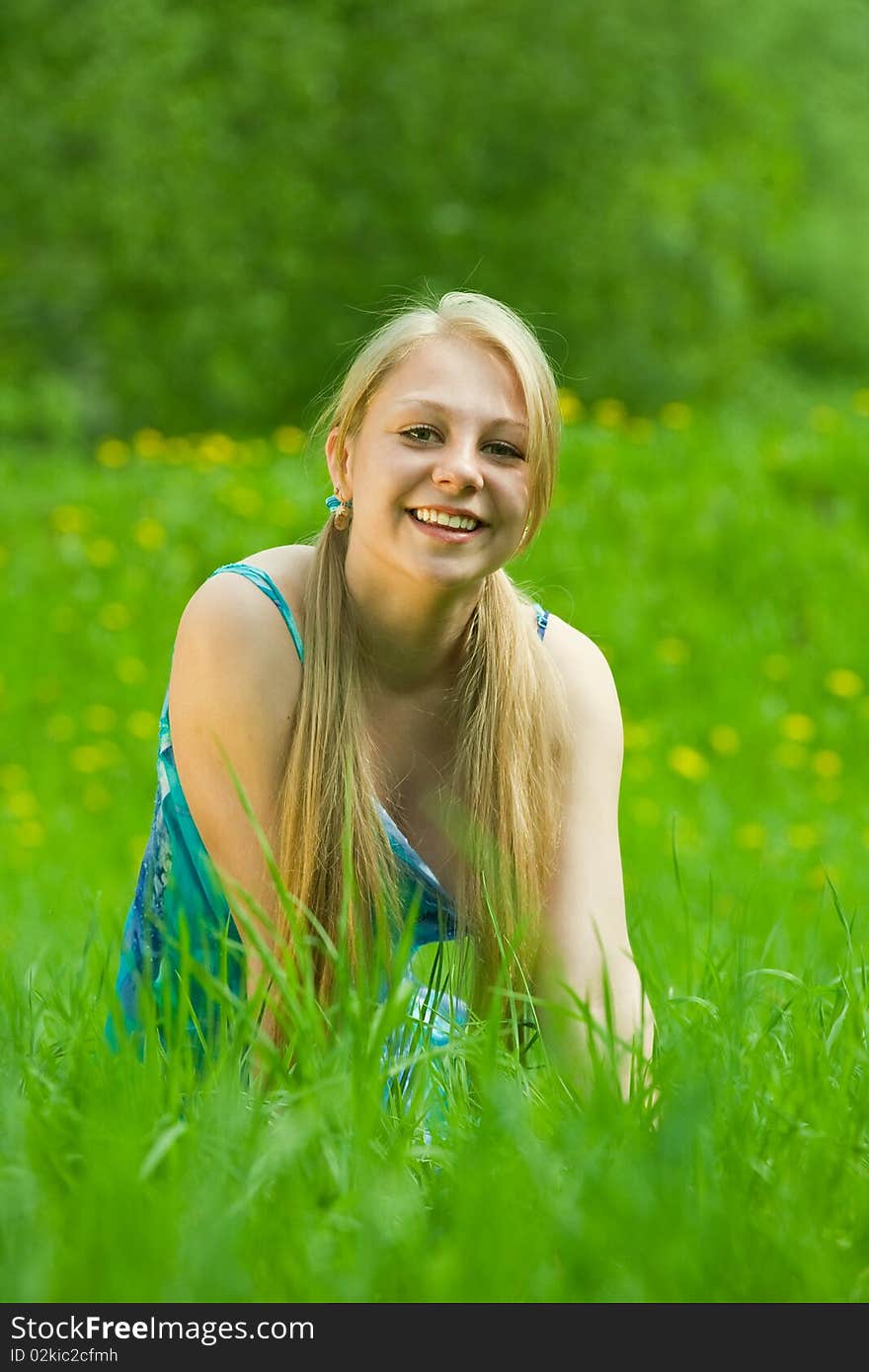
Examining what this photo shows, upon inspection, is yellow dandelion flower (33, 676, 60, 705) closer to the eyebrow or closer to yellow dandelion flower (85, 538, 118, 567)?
yellow dandelion flower (85, 538, 118, 567)

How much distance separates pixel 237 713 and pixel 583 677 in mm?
583

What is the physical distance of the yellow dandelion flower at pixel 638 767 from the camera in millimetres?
5508

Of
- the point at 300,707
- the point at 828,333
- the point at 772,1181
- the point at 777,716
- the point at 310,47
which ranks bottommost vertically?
the point at 777,716

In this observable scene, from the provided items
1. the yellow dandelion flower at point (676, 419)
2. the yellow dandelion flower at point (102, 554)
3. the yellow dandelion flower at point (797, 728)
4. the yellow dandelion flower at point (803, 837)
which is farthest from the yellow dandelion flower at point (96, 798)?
the yellow dandelion flower at point (676, 419)

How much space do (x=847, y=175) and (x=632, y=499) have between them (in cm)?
1810

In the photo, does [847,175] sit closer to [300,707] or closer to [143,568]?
[143,568]

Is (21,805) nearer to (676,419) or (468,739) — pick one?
(468,739)

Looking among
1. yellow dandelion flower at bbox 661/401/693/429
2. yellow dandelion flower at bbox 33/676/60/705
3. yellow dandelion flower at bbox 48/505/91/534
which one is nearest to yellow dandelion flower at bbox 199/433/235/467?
yellow dandelion flower at bbox 48/505/91/534

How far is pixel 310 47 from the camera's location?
15758mm

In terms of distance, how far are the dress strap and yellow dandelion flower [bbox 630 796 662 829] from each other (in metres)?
2.85

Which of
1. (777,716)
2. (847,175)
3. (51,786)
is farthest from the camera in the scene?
(847,175)

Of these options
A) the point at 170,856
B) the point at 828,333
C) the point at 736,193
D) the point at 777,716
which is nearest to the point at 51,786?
the point at 777,716

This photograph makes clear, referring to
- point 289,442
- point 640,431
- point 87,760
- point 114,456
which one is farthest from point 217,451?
point 87,760

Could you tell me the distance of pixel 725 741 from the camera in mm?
5758
